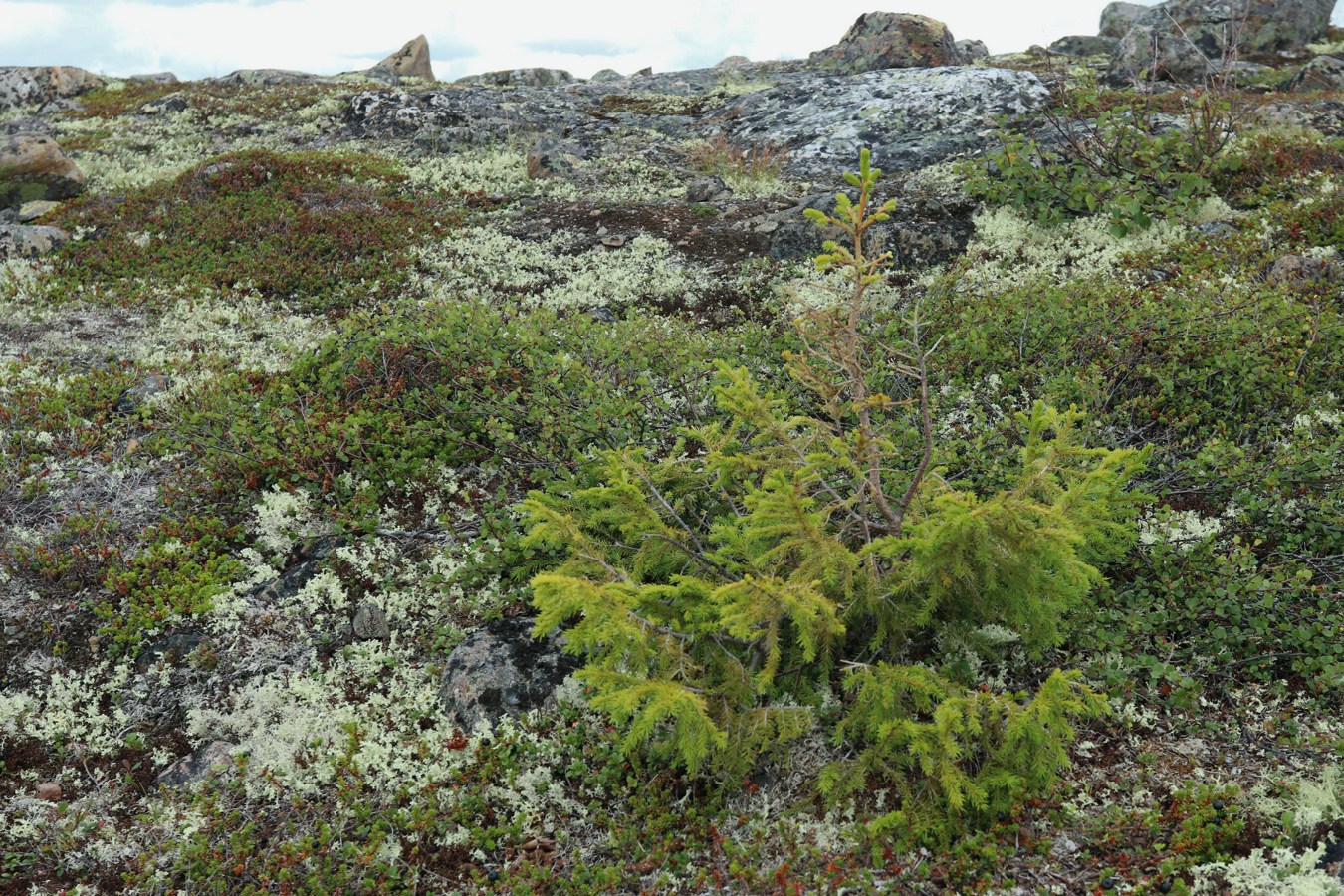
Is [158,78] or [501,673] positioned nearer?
[501,673]

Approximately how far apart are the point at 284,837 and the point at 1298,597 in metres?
6.38

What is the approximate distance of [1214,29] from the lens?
30.6 metres

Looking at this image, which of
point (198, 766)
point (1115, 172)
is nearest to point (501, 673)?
point (198, 766)

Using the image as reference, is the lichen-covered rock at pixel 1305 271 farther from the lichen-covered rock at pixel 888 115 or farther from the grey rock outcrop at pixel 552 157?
the grey rock outcrop at pixel 552 157

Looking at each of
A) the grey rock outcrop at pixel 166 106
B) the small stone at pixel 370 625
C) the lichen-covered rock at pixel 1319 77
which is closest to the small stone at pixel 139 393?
the small stone at pixel 370 625

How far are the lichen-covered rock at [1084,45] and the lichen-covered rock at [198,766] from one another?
43603mm

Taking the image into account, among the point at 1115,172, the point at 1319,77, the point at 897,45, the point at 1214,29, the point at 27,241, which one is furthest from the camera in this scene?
the point at 1214,29

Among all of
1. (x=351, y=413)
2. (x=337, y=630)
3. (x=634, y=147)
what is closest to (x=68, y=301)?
(x=351, y=413)

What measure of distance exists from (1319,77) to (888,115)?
14641 millimetres

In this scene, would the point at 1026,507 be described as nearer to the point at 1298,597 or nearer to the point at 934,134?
the point at 1298,597

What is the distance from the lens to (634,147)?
21062 millimetres

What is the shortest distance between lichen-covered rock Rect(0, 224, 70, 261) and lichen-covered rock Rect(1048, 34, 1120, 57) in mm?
39709

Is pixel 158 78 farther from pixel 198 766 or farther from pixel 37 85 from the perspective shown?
pixel 198 766

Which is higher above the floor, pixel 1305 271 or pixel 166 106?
pixel 166 106
